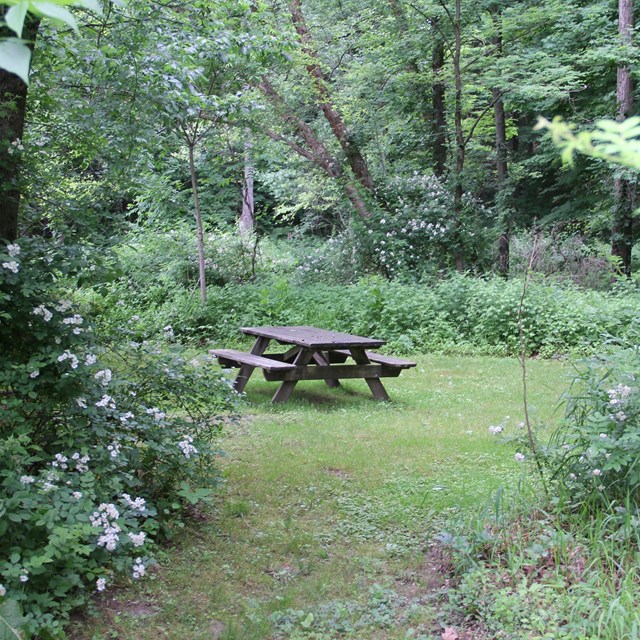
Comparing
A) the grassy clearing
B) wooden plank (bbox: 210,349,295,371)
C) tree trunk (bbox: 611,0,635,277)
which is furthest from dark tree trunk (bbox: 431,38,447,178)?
the grassy clearing

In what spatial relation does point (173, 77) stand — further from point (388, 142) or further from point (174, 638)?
point (388, 142)

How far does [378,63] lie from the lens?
590 inches

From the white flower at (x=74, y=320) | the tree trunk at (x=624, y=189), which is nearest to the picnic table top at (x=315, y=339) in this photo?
the white flower at (x=74, y=320)

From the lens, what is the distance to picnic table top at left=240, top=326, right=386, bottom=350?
6891mm

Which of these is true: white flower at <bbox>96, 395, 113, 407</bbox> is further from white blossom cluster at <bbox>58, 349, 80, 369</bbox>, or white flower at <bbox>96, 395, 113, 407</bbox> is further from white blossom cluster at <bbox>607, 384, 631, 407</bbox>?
white blossom cluster at <bbox>607, 384, 631, 407</bbox>

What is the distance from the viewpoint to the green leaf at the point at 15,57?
986mm

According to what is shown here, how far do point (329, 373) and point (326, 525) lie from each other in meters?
3.06

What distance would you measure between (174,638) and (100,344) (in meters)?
1.73

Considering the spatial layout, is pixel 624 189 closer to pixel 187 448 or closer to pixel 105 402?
pixel 187 448

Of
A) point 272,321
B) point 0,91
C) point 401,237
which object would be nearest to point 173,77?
point 0,91

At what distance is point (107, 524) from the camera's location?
3.08 meters

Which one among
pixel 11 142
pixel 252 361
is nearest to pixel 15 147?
pixel 11 142

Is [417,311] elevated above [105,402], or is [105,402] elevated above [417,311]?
[105,402]

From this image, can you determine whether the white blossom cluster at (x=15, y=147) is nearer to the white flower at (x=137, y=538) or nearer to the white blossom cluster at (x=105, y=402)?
the white blossom cluster at (x=105, y=402)
